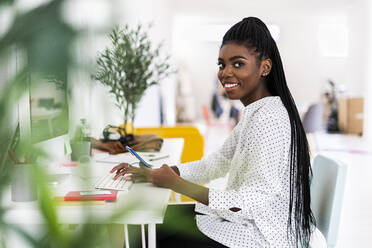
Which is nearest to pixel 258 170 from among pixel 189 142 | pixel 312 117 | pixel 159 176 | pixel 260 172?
pixel 260 172

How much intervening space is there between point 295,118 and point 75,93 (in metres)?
1.01

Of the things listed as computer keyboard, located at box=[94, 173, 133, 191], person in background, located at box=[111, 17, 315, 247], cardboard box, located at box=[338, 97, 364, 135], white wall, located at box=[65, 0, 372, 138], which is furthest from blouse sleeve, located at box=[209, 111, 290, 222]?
cardboard box, located at box=[338, 97, 364, 135]

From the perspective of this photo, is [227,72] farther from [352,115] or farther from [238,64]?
[352,115]

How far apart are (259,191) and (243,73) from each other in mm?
350

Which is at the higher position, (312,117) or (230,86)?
(230,86)

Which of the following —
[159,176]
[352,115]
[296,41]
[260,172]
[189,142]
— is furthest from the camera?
[296,41]

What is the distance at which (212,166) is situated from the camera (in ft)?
4.81

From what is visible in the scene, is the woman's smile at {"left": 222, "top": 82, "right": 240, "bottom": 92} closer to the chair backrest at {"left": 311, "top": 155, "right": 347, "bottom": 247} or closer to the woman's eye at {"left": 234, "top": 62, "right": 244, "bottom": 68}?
the woman's eye at {"left": 234, "top": 62, "right": 244, "bottom": 68}

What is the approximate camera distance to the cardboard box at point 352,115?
8.56 metres

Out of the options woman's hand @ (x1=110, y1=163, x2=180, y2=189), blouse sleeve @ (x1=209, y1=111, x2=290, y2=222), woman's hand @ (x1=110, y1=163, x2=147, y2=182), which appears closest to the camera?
blouse sleeve @ (x1=209, y1=111, x2=290, y2=222)

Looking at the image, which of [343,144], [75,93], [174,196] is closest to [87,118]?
[75,93]

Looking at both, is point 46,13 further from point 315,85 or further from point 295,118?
point 315,85

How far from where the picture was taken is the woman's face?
1.18 metres

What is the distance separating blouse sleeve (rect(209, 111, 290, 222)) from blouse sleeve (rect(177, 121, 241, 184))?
1.14 feet
